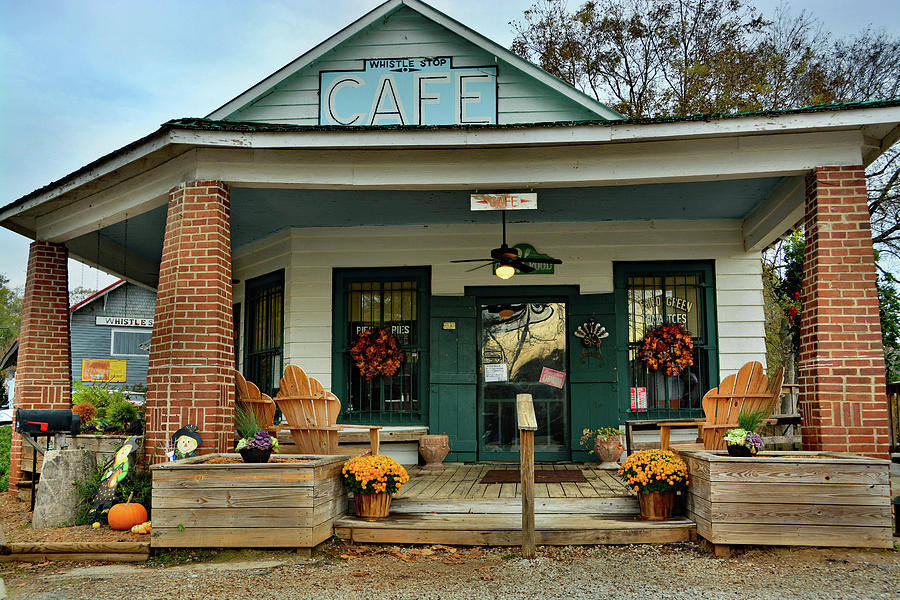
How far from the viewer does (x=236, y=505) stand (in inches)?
198

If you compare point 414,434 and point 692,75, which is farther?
point 692,75

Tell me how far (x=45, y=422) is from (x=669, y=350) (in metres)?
6.37

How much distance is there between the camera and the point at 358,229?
866 cm

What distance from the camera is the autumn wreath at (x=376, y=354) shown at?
27.5ft

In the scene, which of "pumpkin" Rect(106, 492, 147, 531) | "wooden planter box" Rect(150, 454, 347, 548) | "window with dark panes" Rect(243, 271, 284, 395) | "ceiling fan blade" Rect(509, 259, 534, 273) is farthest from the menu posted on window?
"pumpkin" Rect(106, 492, 147, 531)

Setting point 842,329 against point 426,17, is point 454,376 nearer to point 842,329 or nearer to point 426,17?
point 842,329

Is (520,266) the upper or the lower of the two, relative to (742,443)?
upper

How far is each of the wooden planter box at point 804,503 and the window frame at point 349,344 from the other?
4.14 m

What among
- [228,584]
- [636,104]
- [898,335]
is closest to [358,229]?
[228,584]

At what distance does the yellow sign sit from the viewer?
74.7ft

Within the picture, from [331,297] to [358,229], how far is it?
0.86 metres

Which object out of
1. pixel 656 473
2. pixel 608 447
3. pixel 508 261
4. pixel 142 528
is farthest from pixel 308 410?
pixel 608 447

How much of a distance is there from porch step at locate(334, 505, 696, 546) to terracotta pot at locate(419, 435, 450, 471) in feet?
8.07

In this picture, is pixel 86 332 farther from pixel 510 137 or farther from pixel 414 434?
pixel 510 137
